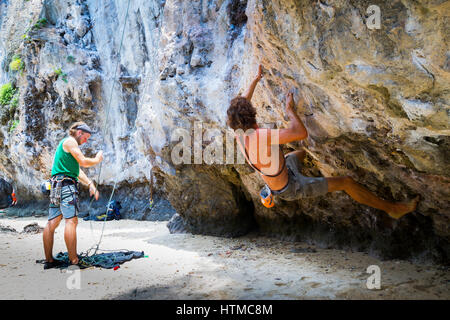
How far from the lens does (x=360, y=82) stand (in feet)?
8.57

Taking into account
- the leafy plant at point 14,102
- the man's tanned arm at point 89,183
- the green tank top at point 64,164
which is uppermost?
the leafy plant at point 14,102

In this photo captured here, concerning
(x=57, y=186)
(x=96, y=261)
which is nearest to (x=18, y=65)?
(x=57, y=186)

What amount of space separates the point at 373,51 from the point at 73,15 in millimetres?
11301

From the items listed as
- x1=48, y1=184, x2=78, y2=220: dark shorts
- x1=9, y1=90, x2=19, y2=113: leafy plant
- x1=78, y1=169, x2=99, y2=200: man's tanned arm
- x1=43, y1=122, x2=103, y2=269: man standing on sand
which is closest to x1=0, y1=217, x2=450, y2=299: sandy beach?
x1=43, y1=122, x2=103, y2=269: man standing on sand

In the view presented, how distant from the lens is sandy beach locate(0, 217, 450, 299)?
2871 mm

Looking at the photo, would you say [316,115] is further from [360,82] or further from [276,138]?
[360,82]

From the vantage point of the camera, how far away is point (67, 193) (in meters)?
4.05

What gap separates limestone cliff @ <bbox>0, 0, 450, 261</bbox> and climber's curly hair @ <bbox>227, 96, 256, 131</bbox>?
0.51m

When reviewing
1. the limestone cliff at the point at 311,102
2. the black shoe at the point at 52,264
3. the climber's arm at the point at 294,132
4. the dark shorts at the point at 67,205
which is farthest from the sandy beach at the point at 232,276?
the climber's arm at the point at 294,132

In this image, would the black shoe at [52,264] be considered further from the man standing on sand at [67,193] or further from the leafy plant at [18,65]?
the leafy plant at [18,65]

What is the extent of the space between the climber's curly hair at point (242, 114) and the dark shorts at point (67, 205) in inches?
83.7

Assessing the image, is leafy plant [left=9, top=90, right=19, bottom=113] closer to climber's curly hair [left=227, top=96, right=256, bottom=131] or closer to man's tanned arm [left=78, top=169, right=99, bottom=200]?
man's tanned arm [left=78, top=169, right=99, bottom=200]

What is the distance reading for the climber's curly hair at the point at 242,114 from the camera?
3.26 metres

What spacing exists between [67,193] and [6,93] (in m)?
10.3
